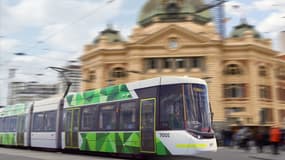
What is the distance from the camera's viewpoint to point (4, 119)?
103ft

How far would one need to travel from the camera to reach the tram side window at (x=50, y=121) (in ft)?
77.0

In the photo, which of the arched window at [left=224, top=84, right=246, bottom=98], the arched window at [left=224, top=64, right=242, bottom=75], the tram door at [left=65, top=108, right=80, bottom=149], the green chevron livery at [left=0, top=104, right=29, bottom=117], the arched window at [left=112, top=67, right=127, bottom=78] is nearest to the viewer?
the tram door at [left=65, top=108, right=80, bottom=149]

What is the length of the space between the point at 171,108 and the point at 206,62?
4720 centimetres

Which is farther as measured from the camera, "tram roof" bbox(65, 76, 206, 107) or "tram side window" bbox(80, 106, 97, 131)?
"tram side window" bbox(80, 106, 97, 131)

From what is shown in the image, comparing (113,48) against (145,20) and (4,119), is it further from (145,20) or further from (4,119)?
(4,119)

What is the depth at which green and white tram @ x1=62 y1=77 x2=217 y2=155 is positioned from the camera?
1568cm

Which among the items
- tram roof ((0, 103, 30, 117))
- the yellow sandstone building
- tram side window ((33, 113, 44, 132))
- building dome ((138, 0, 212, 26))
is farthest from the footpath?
building dome ((138, 0, 212, 26))

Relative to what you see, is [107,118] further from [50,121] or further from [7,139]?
[7,139]

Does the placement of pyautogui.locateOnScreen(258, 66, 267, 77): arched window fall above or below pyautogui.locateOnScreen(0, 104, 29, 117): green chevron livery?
above

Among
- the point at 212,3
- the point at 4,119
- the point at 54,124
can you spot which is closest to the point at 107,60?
the point at 4,119

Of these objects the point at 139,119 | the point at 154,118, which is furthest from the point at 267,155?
the point at 154,118

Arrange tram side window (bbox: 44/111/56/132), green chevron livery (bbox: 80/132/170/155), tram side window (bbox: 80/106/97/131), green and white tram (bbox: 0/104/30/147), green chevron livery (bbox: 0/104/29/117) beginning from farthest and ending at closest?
green chevron livery (bbox: 0/104/29/117) → green and white tram (bbox: 0/104/30/147) → tram side window (bbox: 44/111/56/132) → tram side window (bbox: 80/106/97/131) → green chevron livery (bbox: 80/132/170/155)

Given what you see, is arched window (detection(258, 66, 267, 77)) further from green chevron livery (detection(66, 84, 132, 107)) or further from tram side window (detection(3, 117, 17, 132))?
green chevron livery (detection(66, 84, 132, 107))

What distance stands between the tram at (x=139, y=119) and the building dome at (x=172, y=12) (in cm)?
4748
